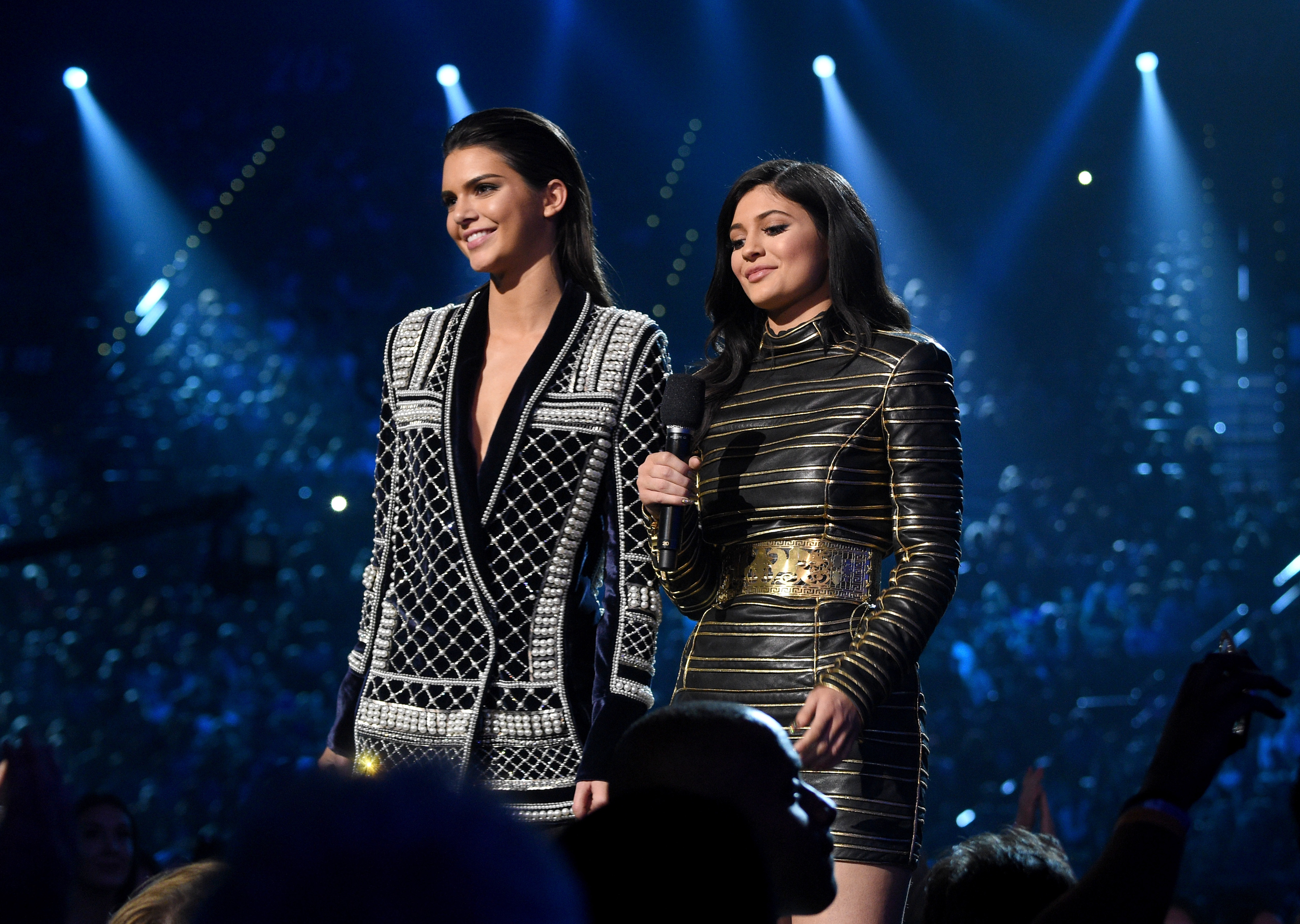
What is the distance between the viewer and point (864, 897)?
67.5 inches

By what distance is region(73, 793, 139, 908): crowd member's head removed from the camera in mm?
3008

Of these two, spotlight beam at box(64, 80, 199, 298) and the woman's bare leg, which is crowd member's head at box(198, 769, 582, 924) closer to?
the woman's bare leg

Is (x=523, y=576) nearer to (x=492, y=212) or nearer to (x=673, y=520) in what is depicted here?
(x=673, y=520)

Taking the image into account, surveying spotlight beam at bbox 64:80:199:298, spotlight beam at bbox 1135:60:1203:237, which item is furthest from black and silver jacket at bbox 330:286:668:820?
spotlight beam at bbox 1135:60:1203:237

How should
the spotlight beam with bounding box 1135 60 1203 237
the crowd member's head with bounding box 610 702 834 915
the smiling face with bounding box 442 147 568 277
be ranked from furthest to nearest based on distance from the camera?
the spotlight beam with bounding box 1135 60 1203 237
the smiling face with bounding box 442 147 568 277
the crowd member's head with bounding box 610 702 834 915

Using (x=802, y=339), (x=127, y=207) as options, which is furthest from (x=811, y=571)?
(x=127, y=207)

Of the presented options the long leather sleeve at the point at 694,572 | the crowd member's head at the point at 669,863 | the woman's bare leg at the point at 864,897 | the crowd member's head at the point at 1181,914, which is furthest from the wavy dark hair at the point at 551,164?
the crowd member's head at the point at 1181,914

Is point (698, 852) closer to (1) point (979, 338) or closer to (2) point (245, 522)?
(2) point (245, 522)

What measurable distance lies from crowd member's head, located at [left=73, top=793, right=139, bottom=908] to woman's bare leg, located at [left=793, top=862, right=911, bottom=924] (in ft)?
6.58

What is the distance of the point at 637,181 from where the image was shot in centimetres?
670

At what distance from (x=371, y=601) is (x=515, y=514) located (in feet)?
0.99

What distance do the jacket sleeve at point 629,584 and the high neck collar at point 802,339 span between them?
0.20 metres

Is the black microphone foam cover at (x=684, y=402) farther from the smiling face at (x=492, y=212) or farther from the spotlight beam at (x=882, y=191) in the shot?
the spotlight beam at (x=882, y=191)

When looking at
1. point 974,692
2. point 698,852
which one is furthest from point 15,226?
point 698,852
